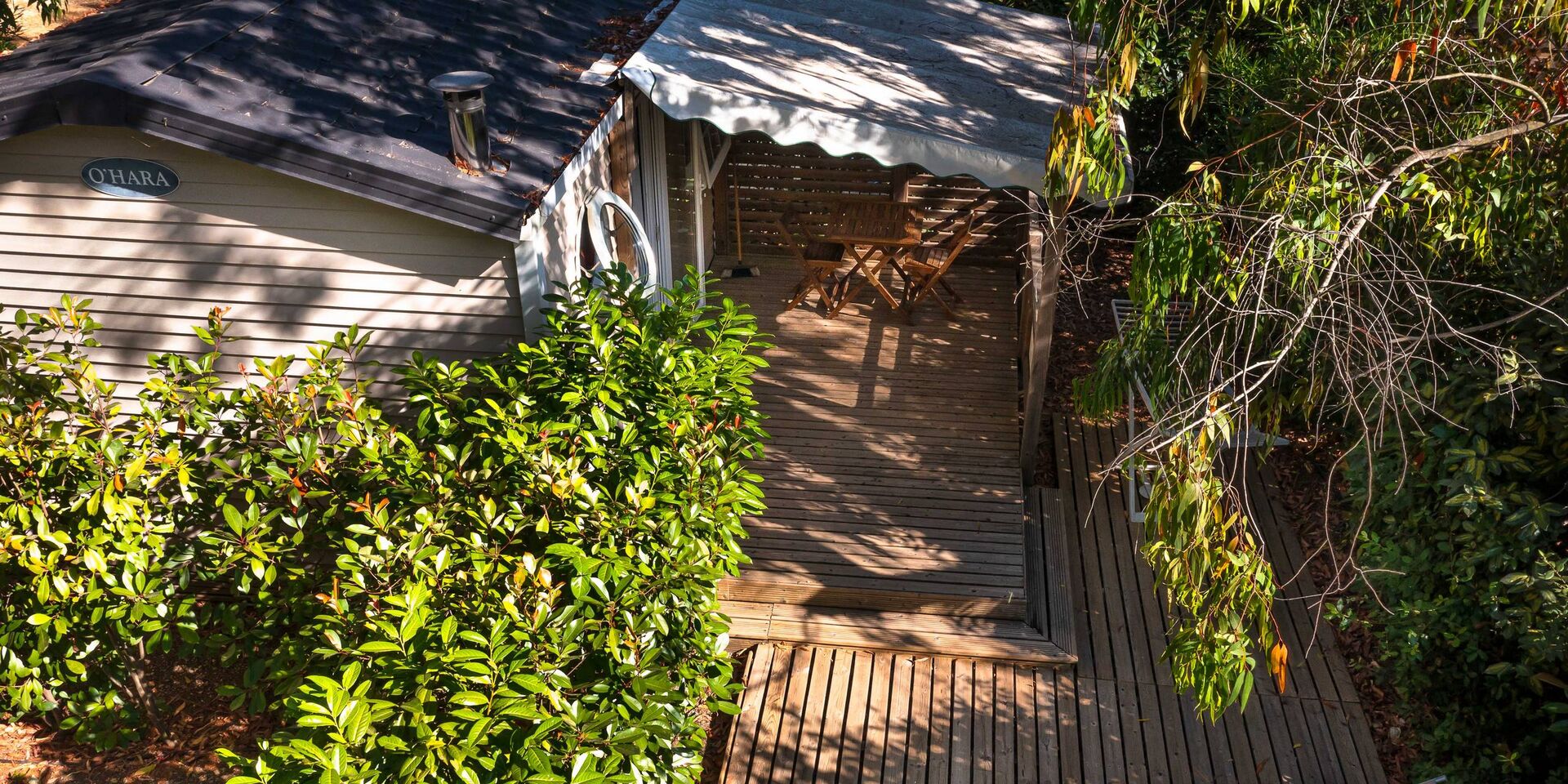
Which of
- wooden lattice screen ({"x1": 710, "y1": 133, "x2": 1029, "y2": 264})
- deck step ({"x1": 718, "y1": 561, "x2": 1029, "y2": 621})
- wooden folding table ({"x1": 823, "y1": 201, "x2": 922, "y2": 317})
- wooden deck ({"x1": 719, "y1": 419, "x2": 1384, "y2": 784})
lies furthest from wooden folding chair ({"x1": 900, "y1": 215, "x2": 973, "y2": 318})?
wooden deck ({"x1": 719, "y1": 419, "x2": 1384, "y2": 784})

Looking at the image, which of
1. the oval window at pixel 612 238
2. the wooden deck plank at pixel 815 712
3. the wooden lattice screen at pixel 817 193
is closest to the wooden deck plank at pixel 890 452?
the wooden deck plank at pixel 815 712

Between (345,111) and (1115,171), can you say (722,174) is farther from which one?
(1115,171)

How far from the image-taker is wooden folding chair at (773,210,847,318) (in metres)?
8.57

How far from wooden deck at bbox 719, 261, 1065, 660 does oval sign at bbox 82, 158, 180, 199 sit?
3.27 meters

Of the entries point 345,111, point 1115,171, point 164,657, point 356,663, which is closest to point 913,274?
point 1115,171

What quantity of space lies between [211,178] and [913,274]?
533 centimetres

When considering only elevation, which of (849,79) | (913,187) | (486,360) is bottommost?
(913,187)

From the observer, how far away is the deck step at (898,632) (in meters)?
5.45

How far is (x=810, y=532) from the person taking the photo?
6.16 metres

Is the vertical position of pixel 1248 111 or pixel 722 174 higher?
pixel 1248 111

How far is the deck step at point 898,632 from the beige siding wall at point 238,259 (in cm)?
194

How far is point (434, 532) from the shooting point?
3.84 metres

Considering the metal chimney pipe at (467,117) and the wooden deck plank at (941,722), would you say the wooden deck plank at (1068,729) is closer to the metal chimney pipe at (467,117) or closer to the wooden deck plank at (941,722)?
the wooden deck plank at (941,722)

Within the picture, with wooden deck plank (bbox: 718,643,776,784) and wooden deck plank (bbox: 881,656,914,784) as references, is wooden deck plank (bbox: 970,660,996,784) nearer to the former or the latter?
wooden deck plank (bbox: 881,656,914,784)
